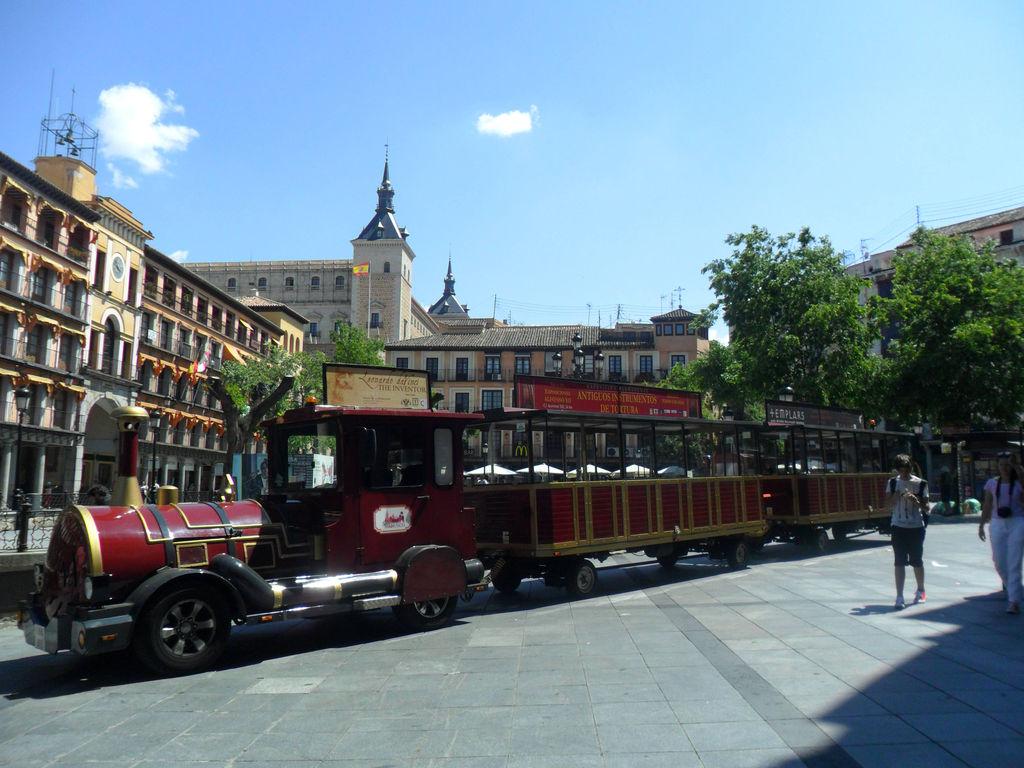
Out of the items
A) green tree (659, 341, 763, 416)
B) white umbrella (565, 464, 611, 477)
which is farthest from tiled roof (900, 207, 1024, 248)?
white umbrella (565, 464, 611, 477)

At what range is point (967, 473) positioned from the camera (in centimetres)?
4178

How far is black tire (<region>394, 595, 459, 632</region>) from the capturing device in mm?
9039

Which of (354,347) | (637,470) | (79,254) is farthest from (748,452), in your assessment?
(354,347)

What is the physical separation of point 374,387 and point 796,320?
2625cm

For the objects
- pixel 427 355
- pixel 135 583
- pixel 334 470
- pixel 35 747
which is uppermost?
pixel 427 355

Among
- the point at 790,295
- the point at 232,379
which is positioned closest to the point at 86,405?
the point at 232,379

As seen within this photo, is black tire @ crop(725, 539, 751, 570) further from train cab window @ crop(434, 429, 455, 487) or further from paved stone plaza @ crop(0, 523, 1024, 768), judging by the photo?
train cab window @ crop(434, 429, 455, 487)

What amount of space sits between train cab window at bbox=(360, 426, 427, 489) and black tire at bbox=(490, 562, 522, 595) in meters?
2.75

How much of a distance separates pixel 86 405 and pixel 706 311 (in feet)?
98.6

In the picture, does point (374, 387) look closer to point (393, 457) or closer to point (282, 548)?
point (393, 457)

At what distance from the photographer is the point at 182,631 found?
23.8 feet

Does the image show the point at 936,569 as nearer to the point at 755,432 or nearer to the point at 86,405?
the point at 755,432

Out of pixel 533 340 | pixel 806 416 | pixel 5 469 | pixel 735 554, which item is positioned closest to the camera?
pixel 735 554

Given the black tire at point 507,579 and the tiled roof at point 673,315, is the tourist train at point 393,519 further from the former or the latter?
the tiled roof at point 673,315
